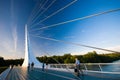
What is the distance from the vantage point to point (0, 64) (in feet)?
379

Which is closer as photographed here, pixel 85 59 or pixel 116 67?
pixel 116 67

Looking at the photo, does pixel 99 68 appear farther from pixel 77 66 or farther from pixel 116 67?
pixel 116 67

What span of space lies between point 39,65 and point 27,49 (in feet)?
26.3

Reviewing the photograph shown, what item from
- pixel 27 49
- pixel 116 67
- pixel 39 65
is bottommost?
pixel 116 67

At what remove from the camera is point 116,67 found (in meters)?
15.8

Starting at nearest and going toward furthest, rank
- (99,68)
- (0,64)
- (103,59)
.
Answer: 1. (99,68)
2. (103,59)
3. (0,64)

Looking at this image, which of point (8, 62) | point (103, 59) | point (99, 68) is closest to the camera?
point (99, 68)

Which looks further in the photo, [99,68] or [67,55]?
[67,55]

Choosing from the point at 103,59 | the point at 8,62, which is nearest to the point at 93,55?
the point at 103,59

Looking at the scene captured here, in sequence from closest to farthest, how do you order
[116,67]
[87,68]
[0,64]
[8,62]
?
[116,67]
[87,68]
[0,64]
[8,62]

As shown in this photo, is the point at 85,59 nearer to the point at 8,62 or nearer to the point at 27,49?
the point at 8,62

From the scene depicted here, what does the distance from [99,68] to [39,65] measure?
94.1 feet

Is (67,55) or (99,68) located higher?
(67,55)

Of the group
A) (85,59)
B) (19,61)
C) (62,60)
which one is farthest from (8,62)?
(85,59)
